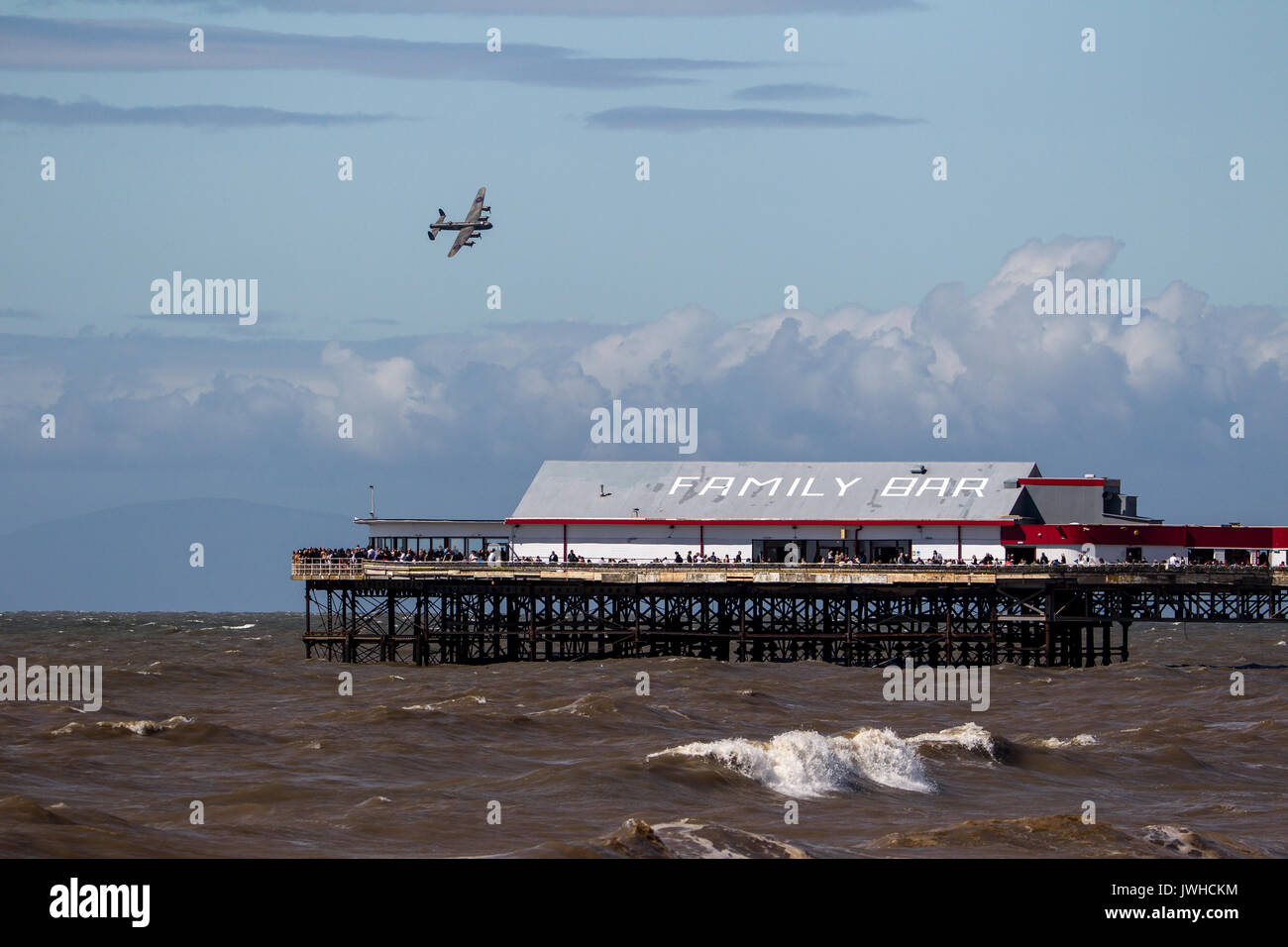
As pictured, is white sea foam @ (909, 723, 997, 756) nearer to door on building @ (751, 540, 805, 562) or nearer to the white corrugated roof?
the white corrugated roof

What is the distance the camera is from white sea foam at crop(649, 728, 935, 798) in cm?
3388

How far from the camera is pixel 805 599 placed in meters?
67.6

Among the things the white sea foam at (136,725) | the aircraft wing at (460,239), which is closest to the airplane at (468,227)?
the aircraft wing at (460,239)

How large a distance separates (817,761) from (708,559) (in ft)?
129

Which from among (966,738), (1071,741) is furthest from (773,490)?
(966,738)

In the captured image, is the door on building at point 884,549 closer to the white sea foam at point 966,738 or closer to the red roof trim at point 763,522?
the red roof trim at point 763,522

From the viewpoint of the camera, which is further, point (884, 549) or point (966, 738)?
point (884, 549)

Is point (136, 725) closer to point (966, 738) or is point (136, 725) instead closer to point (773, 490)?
point (966, 738)

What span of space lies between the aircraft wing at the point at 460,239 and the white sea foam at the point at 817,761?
39113 millimetres

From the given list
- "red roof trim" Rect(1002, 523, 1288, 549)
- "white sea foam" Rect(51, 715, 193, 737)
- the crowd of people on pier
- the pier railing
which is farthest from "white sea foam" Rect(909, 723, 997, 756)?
"red roof trim" Rect(1002, 523, 1288, 549)

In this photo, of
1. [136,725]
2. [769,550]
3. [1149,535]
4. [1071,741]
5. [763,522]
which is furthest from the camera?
[769,550]

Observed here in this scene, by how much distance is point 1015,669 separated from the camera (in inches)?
2517

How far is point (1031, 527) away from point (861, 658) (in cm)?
921
